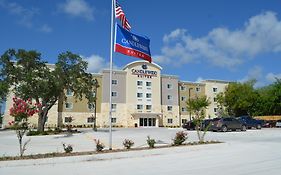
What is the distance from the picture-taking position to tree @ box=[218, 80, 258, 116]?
67.3m

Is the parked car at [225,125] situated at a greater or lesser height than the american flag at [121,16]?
lesser

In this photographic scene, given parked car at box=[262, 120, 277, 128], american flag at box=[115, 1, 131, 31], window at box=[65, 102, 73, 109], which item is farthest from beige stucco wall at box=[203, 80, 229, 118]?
american flag at box=[115, 1, 131, 31]

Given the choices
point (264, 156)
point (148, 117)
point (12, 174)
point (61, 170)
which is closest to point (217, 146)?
point (264, 156)

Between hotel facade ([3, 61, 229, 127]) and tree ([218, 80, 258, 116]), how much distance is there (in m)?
5.05

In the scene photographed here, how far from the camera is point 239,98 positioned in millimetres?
67312

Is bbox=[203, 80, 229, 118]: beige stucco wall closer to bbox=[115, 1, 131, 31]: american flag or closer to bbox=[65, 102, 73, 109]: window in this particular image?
bbox=[65, 102, 73, 109]: window

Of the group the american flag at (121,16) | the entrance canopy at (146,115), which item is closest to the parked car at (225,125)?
the american flag at (121,16)

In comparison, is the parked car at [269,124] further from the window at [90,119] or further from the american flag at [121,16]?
the american flag at [121,16]

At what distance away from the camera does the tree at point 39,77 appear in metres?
32.3

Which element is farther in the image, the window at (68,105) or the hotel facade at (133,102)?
the hotel facade at (133,102)

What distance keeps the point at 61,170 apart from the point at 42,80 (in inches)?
938

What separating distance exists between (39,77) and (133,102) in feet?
95.4

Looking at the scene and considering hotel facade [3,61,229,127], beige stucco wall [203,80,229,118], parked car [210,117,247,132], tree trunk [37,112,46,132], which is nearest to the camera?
parked car [210,117,247,132]

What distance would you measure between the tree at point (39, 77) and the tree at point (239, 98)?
4089cm
